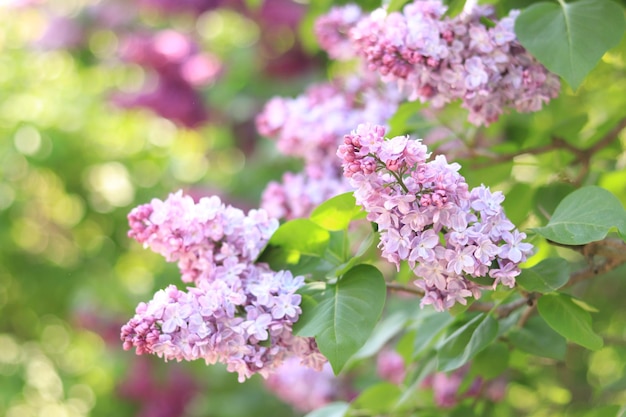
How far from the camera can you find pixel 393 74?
1302mm

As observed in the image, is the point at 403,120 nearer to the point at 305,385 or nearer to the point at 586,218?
the point at 586,218

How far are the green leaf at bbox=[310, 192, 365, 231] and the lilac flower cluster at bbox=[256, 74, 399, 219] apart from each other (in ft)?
1.63

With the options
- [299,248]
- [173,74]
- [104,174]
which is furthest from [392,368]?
[104,174]

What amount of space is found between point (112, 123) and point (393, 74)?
365cm

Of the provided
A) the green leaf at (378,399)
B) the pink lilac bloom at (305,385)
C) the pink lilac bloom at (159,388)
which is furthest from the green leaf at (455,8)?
the pink lilac bloom at (159,388)

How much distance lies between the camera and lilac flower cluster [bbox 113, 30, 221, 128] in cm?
383

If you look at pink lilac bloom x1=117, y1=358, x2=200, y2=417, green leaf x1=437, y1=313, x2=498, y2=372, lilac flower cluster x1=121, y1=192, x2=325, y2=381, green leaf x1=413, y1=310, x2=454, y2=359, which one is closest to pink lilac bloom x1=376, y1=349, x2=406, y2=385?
green leaf x1=413, y1=310, x2=454, y2=359

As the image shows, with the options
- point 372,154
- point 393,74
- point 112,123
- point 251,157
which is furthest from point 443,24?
point 112,123

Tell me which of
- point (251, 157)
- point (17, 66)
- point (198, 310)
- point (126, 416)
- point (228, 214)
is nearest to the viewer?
point (198, 310)

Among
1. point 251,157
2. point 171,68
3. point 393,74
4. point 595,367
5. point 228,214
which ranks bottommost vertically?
point 595,367

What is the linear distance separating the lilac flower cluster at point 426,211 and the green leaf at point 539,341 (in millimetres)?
360

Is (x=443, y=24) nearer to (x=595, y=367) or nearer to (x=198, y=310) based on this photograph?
(x=198, y=310)

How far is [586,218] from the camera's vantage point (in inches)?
42.6

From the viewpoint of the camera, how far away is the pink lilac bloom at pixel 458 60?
1.29 metres
